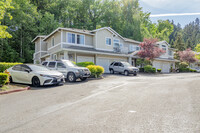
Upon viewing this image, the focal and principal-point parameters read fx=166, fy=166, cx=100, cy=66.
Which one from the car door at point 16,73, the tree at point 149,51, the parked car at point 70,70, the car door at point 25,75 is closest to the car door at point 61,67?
the parked car at point 70,70

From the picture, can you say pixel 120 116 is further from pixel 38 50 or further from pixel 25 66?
pixel 38 50

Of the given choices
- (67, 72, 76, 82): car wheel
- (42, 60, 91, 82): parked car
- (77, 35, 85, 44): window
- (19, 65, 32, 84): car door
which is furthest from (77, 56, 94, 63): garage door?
(19, 65, 32, 84): car door

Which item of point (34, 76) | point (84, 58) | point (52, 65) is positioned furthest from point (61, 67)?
point (84, 58)

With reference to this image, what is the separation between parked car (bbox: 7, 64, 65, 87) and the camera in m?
10.9

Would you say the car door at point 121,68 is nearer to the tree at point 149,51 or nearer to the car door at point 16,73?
the tree at point 149,51

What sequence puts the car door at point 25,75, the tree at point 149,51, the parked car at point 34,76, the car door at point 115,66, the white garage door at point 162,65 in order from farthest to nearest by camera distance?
the white garage door at point 162,65
the tree at point 149,51
the car door at point 115,66
the car door at point 25,75
the parked car at point 34,76

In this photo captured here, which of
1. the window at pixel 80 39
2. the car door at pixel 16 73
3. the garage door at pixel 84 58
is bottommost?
the car door at pixel 16 73

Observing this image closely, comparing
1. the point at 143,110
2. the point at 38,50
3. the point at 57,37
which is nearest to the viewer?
the point at 143,110

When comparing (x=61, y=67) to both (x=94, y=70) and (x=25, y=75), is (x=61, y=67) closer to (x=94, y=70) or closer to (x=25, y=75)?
(x=25, y=75)

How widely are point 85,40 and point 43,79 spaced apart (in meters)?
15.2

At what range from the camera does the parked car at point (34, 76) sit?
10.9m

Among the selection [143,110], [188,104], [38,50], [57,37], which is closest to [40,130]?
[143,110]

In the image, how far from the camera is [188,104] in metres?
5.68

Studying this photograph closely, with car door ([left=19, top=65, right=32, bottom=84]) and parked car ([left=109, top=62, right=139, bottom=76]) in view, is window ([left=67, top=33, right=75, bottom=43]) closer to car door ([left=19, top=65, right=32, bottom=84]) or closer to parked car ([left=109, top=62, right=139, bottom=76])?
parked car ([left=109, top=62, right=139, bottom=76])
